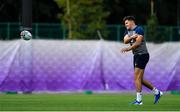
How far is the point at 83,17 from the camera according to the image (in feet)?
139

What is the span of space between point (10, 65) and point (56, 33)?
59.6 ft

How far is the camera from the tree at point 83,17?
133 feet

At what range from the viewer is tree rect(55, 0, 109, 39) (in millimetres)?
40513

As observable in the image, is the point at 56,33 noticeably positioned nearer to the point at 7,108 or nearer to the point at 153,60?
the point at 153,60

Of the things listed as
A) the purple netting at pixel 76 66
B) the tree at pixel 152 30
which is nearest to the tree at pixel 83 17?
the tree at pixel 152 30

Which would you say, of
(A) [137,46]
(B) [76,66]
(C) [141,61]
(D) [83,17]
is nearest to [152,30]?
(D) [83,17]

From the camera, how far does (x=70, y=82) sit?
23.7m

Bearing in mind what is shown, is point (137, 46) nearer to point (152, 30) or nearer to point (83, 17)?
point (152, 30)

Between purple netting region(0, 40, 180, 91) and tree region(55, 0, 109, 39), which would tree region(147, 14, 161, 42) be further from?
purple netting region(0, 40, 180, 91)

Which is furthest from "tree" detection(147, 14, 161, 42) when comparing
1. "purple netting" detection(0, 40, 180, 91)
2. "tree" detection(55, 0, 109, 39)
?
"purple netting" detection(0, 40, 180, 91)

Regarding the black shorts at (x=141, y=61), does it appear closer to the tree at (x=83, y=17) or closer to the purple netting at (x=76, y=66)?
→ the purple netting at (x=76, y=66)

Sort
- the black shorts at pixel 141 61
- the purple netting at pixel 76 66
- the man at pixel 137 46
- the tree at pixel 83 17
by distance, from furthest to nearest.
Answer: the tree at pixel 83 17
the purple netting at pixel 76 66
the black shorts at pixel 141 61
the man at pixel 137 46

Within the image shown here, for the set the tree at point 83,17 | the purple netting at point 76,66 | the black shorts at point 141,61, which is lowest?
the purple netting at point 76,66

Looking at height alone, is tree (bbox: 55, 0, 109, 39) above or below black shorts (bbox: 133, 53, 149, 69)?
above
